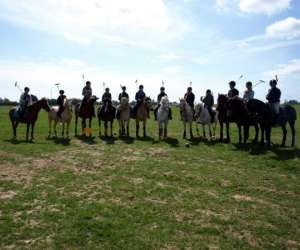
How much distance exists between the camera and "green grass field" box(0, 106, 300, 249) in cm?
660

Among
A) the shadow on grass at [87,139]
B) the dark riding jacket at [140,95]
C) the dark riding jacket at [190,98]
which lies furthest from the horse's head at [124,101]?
the dark riding jacket at [190,98]

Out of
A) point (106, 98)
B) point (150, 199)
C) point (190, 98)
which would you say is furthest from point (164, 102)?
point (150, 199)

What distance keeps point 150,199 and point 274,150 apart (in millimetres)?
8615

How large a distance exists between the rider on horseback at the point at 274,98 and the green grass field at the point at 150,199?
2020 millimetres

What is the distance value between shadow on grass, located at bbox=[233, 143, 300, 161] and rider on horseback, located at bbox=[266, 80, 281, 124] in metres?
1.56

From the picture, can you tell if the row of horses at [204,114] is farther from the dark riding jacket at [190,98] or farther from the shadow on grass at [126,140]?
the shadow on grass at [126,140]

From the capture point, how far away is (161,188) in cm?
966

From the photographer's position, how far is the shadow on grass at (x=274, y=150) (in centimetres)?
1365

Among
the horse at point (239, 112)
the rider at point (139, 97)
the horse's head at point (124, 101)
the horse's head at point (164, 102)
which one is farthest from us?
the rider at point (139, 97)

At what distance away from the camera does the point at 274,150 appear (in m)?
15.0

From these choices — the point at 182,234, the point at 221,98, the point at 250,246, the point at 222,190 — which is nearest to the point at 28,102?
the point at 221,98

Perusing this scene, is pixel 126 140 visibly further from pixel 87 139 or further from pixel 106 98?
Answer: pixel 106 98

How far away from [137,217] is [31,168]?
6.03 metres

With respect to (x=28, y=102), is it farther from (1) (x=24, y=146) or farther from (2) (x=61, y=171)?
(2) (x=61, y=171)
